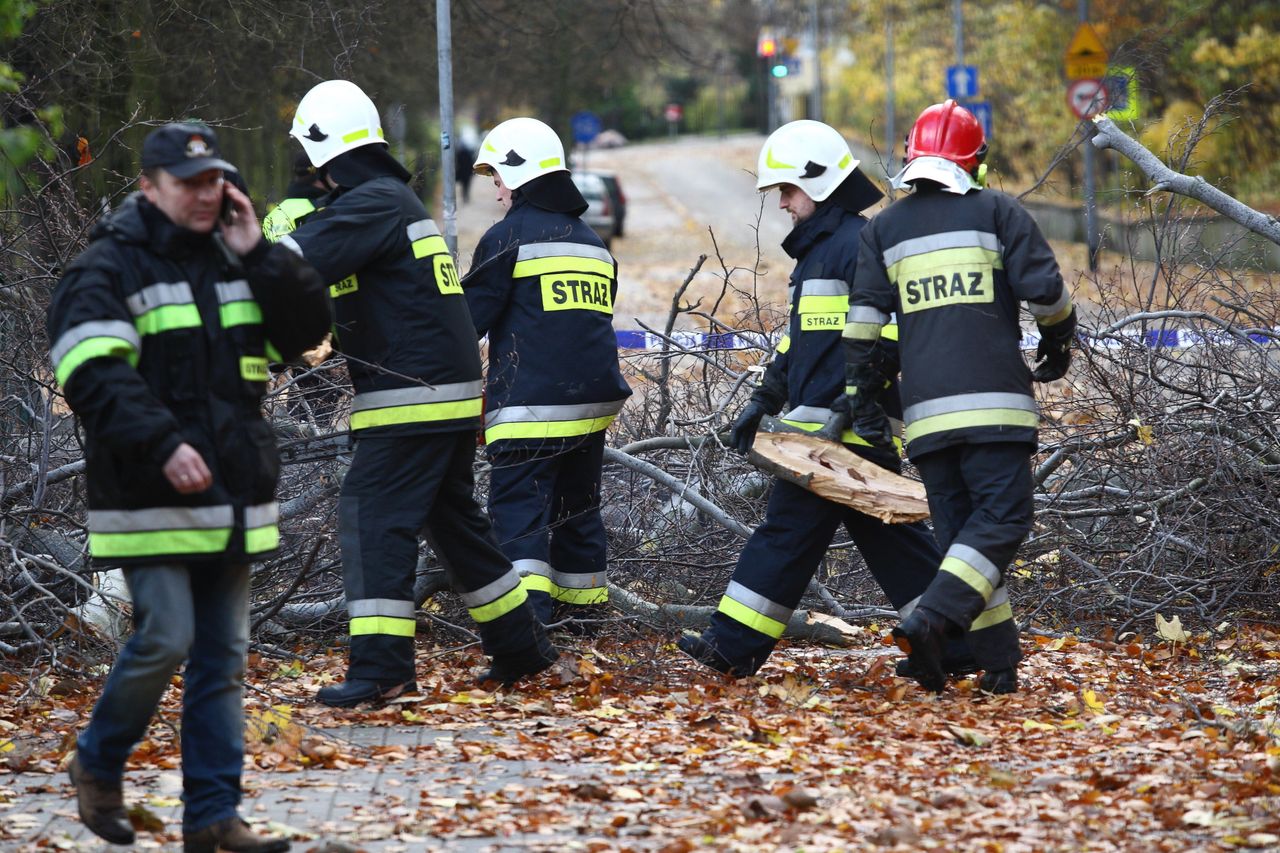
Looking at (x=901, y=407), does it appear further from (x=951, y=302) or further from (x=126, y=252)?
(x=126, y=252)

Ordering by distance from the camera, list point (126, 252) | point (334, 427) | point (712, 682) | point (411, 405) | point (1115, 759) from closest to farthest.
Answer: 1. point (126, 252)
2. point (1115, 759)
3. point (411, 405)
4. point (712, 682)
5. point (334, 427)

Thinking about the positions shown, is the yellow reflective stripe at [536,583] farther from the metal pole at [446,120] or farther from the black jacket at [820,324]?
the metal pole at [446,120]

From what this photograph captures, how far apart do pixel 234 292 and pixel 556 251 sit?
247 cm

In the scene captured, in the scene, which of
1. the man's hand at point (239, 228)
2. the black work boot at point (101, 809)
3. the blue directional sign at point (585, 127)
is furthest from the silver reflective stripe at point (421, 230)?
the blue directional sign at point (585, 127)

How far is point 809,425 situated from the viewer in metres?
6.07

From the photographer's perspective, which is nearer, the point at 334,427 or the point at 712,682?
the point at 712,682

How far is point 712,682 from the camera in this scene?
5.98 meters

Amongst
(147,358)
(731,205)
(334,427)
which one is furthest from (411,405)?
(731,205)

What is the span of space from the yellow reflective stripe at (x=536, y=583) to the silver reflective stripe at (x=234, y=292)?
8.00 ft

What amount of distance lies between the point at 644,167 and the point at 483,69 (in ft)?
137

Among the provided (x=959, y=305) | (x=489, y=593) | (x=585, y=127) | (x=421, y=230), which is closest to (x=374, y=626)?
(x=489, y=593)

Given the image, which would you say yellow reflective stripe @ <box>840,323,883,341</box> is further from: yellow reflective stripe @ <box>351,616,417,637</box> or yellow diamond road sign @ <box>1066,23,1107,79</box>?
yellow diamond road sign @ <box>1066,23,1107,79</box>

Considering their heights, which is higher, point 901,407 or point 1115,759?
point 901,407

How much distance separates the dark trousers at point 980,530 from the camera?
5492 mm
